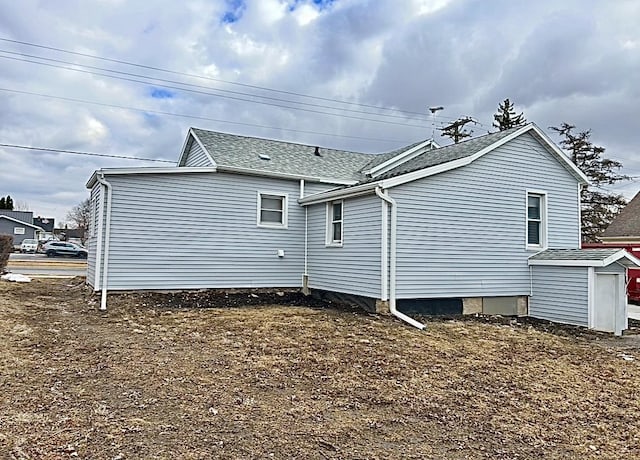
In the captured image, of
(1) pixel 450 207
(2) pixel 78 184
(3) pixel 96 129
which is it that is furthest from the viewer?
(2) pixel 78 184

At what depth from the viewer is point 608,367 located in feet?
23.5

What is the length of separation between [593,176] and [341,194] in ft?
81.4

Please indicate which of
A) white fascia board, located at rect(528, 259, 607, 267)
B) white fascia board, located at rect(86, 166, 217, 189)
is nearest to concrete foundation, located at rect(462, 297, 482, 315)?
white fascia board, located at rect(528, 259, 607, 267)

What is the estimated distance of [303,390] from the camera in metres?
5.46

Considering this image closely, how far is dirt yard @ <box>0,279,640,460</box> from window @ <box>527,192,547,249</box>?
133 inches

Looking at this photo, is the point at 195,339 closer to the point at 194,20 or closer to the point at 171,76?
the point at 194,20

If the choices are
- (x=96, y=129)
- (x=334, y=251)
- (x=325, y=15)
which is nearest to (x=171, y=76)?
(x=96, y=129)

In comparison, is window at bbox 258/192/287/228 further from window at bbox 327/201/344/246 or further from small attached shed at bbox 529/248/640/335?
Answer: small attached shed at bbox 529/248/640/335

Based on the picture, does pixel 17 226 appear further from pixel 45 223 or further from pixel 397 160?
pixel 397 160

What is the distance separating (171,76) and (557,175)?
16.6 metres

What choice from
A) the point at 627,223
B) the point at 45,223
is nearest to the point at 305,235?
the point at 627,223

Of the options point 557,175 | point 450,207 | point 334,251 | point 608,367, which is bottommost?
point 608,367

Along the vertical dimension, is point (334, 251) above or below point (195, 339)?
above

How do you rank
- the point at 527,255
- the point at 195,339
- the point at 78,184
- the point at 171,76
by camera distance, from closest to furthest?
1. the point at 195,339
2. the point at 527,255
3. the point at 171,76
4. the point at 78,184
